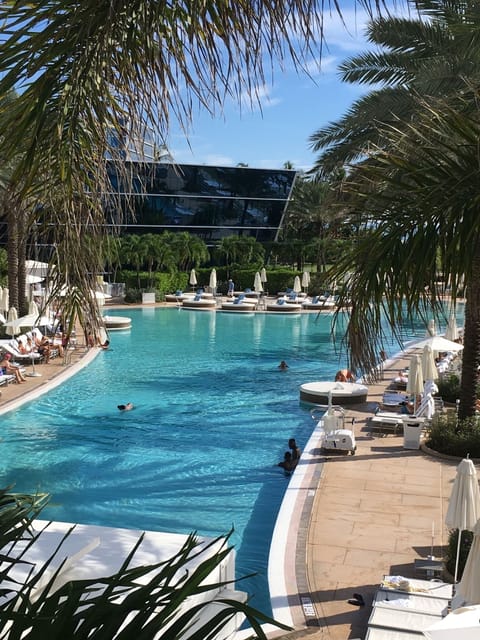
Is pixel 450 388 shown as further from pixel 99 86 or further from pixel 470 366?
pixel 99 86

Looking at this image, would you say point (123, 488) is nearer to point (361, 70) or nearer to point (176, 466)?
point (176, 466)

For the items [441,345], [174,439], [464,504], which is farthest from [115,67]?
[441,345]

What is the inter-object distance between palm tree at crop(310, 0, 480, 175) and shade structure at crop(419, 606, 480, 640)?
9.06m

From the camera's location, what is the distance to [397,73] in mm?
15336

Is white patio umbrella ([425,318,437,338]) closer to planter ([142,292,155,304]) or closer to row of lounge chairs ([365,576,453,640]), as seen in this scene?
Result: row of lounge chairs ([365,576,453,640])

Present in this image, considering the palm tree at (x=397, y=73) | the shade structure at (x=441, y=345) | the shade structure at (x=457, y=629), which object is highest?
the palm tree at (x=397, y=73)

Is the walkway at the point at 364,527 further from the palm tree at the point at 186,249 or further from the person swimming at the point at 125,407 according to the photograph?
the palm tree at the point at 186,249

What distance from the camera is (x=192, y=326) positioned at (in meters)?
31.1

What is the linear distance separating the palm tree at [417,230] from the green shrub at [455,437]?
6.80 m

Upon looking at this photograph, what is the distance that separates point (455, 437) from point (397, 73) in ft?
25.0

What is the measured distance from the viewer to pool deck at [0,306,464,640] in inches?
295

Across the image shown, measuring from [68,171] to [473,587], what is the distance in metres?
5.00

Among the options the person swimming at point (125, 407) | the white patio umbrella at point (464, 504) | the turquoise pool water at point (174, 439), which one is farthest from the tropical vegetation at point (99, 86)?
the person swimming at point (125, 407)

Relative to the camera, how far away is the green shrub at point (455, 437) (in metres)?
12.6
